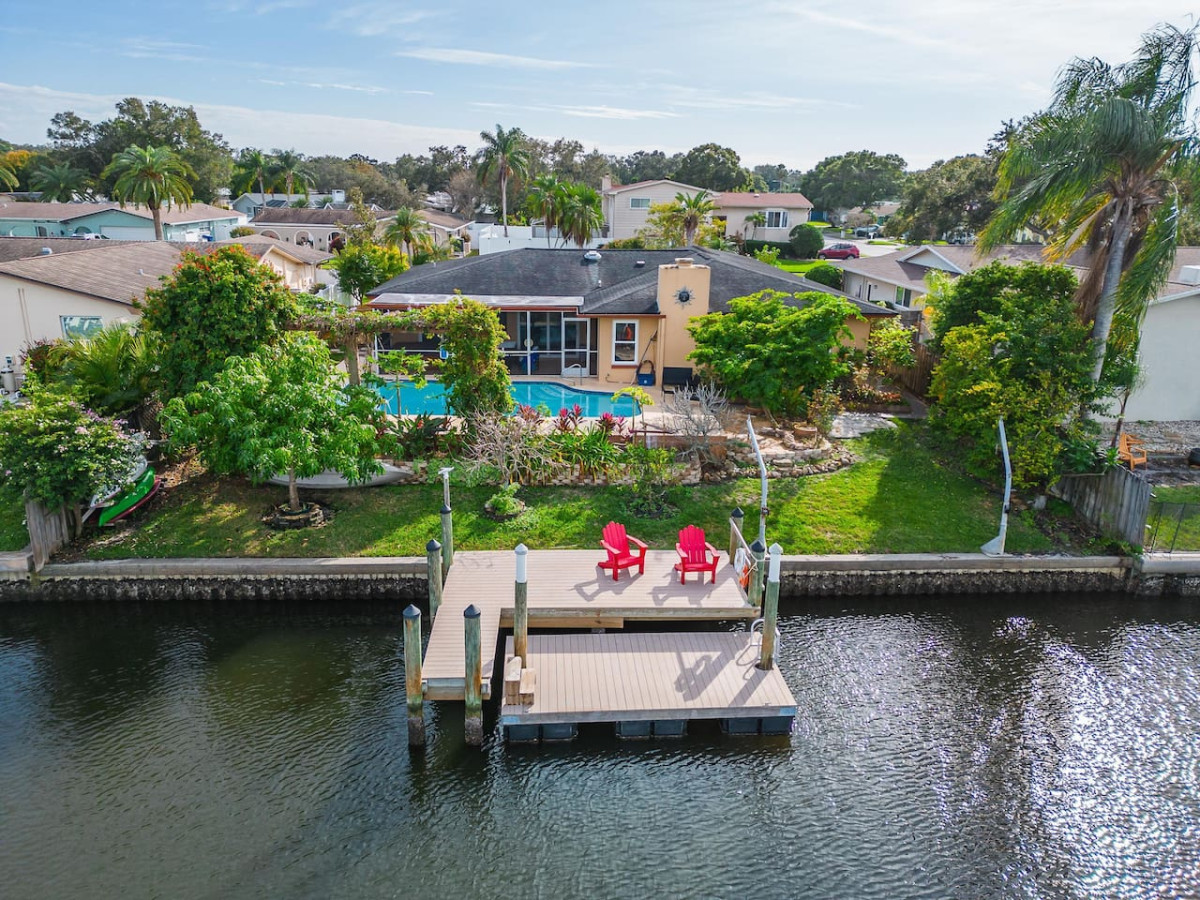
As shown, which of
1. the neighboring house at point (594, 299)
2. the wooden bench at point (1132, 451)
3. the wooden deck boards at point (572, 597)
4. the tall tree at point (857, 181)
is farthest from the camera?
the tall tree at point (857, 181)

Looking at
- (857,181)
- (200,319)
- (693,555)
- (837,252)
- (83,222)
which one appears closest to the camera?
(693,555)

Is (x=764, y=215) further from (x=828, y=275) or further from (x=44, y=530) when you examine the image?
(x=44, y=530)

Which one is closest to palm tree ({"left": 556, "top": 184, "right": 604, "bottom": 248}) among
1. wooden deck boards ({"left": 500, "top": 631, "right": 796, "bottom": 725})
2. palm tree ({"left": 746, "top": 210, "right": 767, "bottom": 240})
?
palm tree ({"left": 746, "top": 210, "right": 767, "bottom": 240})

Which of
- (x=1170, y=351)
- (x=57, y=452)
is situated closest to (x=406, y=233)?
(x=57, y=452)

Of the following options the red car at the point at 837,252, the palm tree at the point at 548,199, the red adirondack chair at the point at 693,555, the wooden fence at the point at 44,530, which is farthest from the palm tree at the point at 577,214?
the red adirondack chair at the point at 693,555

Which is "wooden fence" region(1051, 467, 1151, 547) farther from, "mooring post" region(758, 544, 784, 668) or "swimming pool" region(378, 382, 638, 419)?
"swimming pool" region(378, 382, 638, 419)

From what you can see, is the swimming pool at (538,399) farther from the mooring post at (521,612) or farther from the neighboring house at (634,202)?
the neighboring house at (634,202)
